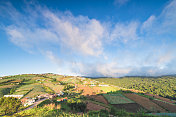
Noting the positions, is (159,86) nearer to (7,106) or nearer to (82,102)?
(82,102)

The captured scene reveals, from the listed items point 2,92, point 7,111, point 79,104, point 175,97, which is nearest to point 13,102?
point 7,111

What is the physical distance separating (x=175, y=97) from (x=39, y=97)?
388 feet

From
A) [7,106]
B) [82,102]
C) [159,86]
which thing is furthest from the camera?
[159,86]

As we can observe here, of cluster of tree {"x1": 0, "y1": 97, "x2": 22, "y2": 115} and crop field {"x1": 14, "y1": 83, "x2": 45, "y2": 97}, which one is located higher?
cluster of tree {"x1": 0, "y1": 97, "x2": 22, "y2": 115}

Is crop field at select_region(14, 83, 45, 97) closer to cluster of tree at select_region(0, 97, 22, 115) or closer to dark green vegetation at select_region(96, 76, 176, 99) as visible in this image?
cluster of tree at select_region(0, 97, 22, 115)

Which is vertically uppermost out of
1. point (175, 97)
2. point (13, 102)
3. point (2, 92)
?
point (13, 102)

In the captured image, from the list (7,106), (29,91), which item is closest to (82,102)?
(7,106)

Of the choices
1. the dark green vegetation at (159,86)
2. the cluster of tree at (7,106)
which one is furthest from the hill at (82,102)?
the dark green vegetation at (159,86)

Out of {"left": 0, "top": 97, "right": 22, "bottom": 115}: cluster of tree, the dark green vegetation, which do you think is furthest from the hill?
the dark green vegetation

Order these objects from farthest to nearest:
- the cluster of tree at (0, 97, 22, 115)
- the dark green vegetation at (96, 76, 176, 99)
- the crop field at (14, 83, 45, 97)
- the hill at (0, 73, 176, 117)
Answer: the dark green vegetation at (96, 76, 176, 99)
the crop field at (14, 83, 45, 97)
the cluster of tree at (0, 97, 22, 115)
the hill at (0, 73, 176, 117)

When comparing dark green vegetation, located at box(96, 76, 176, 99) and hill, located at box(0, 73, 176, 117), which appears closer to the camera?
hill, located at box(0, 73, 176, 117)

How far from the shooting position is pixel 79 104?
27.1 m

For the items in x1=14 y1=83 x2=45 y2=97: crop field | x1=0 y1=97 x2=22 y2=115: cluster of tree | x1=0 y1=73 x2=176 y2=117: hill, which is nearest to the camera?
x1=0 y1=73 x2=176 y2=117: hill

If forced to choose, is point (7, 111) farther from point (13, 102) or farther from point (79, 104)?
point (79, 104)
